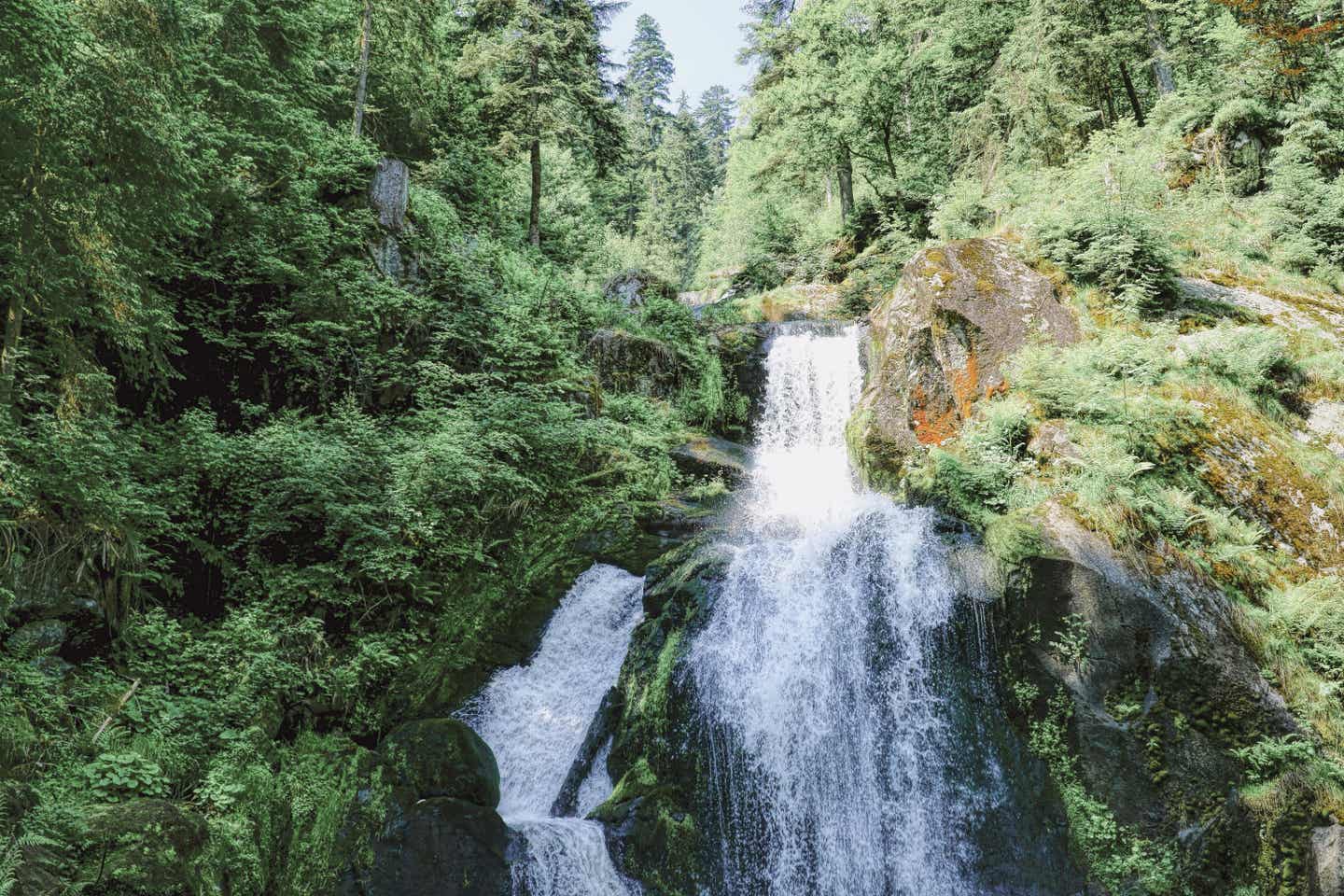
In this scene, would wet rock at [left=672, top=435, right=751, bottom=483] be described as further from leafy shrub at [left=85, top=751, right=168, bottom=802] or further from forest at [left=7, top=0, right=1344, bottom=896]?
leafy shrub at [left=85, top=751, right=168, bottom=802]

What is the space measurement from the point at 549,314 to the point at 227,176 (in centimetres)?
607

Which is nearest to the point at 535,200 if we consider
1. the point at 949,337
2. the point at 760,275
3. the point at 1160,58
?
the point at 760,275

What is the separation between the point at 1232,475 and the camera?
7.97m

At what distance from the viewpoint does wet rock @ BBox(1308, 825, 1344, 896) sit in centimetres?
541

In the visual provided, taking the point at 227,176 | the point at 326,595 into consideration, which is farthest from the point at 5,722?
the point at 227,176

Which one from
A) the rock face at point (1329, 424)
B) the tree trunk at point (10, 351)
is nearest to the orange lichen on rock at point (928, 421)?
the rock face at point (1329, 424)

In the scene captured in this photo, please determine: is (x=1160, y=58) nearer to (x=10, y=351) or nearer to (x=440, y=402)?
(x=440, y=402)

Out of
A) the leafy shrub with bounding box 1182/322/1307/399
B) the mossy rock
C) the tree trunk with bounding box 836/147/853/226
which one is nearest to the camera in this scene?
the mossy rock

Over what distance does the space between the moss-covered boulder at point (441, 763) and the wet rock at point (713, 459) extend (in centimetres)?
726

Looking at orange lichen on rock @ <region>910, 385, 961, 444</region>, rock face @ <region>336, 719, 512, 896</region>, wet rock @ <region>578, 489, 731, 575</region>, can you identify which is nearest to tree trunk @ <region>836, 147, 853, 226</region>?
orange lichen on rock @ <region>910, 385, 961, 444</region>

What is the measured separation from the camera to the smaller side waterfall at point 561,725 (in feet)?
21.6

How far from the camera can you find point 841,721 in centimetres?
752

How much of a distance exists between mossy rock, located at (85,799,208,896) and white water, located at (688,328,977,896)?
487 centimetres

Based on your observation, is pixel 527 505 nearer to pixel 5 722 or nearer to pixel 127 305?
pixel 127 305
